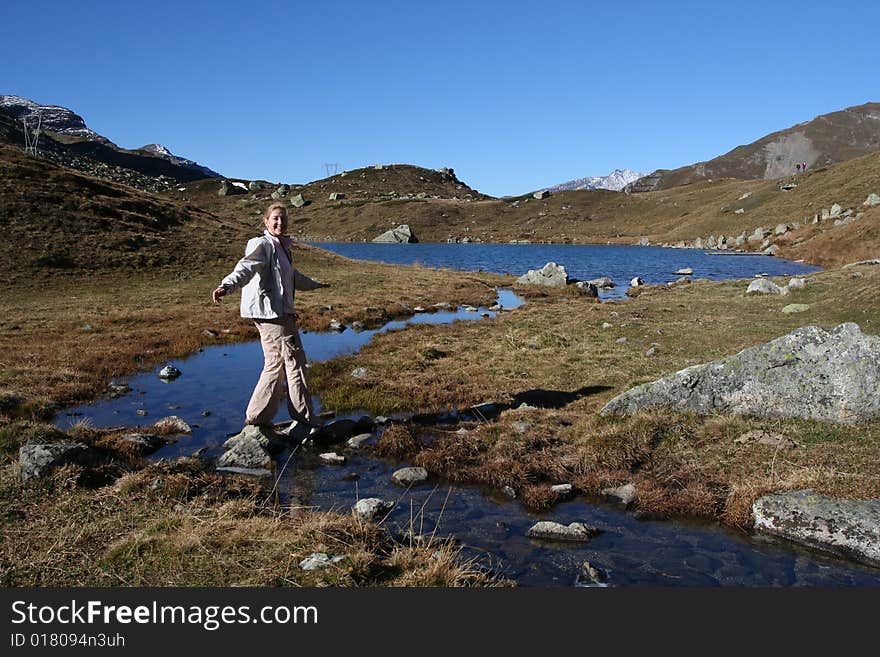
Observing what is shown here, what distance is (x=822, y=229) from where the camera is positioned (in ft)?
287

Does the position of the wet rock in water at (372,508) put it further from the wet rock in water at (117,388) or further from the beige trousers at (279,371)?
the wet rock in water at (117,388)

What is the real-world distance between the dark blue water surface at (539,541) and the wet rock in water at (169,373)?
4515 millimetres

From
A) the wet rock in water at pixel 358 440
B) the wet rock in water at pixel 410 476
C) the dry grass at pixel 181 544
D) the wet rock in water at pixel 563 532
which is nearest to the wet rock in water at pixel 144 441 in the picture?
the dry grass at pixel 181 544

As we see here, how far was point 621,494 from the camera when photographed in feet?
32.0

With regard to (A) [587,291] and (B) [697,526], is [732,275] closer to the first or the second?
(A) [587,291]

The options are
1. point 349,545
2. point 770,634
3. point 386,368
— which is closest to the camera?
point 770,634

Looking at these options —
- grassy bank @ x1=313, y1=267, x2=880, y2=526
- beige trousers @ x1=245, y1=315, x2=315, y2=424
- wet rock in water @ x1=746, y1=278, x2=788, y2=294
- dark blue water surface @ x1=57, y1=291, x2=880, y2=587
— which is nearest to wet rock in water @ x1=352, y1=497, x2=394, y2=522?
dark blue water surface @ x1=57, y1=291, x2=880, y2=587

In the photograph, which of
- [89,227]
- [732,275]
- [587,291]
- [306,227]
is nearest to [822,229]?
[732,275]

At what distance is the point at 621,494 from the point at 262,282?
7986mm

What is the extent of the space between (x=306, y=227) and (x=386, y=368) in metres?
183

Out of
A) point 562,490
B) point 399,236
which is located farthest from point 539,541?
point 399,236

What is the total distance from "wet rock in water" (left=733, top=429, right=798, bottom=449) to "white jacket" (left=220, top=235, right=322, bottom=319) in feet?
30.6

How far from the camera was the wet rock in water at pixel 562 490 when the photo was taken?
984 centimetres

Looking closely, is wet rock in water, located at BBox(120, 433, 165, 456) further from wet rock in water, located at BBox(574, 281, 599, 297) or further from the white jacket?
wet rock in water, located at BBox(574, 281, 599, 297)
